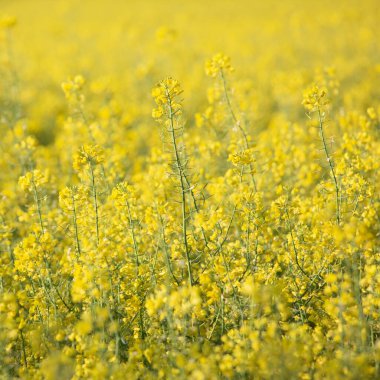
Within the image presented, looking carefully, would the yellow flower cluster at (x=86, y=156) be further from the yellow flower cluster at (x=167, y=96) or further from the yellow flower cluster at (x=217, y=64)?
the yellow flower cluster at (x=217, y=64)

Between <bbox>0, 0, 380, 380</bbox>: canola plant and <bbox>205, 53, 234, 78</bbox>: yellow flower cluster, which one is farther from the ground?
<bbox>205, 53, 234, 78</bbox>: yellow flower cluster

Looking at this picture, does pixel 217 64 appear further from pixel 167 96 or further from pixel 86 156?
pixel 86 156

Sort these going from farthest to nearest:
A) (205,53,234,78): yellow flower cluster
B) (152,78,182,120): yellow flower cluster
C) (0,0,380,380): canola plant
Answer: (205,53,234,78): yellow flower cluster, (152,78,182,120): yellow flower cluster, (0,0,380,380): canola plant

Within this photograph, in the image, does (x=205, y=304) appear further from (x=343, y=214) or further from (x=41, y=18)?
(x=41, y=18)

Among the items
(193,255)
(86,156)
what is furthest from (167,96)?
(193,255)

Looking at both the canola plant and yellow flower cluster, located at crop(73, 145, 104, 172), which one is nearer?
the canola plant

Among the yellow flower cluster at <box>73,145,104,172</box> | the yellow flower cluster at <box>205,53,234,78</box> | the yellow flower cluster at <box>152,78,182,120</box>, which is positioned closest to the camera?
the yellow flower cluster at <box>152,78,182,120</box>

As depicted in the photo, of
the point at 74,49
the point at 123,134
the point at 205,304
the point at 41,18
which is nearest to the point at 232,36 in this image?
the point at 74,49

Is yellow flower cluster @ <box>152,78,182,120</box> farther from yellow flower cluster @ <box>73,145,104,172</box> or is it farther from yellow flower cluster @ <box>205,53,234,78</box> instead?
yellow flower cluster @ <box>205,53,234,78</box>

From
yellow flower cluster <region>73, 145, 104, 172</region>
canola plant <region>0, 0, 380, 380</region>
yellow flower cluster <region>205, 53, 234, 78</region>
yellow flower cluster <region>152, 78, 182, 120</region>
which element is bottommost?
canola plant <region>0, 0, 380, 380</region>

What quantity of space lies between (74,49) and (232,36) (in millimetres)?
5787

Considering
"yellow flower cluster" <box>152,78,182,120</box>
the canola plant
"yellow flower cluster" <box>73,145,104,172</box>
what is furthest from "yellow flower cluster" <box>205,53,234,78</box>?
"yellow flower cluster" <box>73,145,104,172</box>

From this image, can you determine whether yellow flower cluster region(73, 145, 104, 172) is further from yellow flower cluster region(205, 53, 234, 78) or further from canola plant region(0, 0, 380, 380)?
yellow flower cluster region(205, 53, 234, 78)

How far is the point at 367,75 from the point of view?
10.1m
